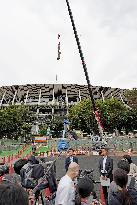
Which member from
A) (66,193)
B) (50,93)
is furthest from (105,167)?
(50,93)

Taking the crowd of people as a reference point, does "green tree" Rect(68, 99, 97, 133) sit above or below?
above

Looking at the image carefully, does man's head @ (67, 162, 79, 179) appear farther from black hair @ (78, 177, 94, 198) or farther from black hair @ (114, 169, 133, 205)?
black hair @ (114, 169, 133, 205)

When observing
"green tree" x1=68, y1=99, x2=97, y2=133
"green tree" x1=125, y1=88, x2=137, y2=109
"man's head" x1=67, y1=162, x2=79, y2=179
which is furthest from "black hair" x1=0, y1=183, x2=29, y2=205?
"green tree" x1=68, y1=99, x2=97, y2=133

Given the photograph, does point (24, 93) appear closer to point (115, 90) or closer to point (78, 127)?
point (115, 90)

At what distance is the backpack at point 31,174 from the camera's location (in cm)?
762

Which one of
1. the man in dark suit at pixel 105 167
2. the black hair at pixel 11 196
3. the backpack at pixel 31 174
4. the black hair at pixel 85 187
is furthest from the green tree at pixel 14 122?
the black hair at pixel 11 196

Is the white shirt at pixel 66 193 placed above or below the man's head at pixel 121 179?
below

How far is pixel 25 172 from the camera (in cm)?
766

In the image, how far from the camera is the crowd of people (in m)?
2.08

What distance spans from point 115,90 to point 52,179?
381 feet

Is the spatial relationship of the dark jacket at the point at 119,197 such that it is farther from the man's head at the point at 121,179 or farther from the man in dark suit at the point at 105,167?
the man in dark suit at the point at 105,167

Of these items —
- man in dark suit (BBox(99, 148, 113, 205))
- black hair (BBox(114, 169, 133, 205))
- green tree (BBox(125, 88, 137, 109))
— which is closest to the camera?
black hair (BBox(114, 169, 133, 205))

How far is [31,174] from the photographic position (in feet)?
25.5

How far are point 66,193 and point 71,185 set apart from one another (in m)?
0.14
